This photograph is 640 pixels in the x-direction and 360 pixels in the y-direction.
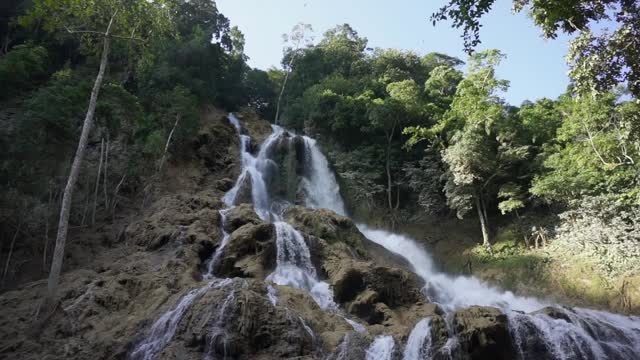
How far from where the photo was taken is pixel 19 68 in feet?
68.5

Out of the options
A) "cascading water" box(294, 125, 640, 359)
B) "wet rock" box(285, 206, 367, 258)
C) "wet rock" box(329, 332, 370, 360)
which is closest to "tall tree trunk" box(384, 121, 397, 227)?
"wet rock" box(285, 206, 367, 258)

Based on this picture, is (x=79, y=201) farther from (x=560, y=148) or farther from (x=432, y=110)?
(x=560, y=148)

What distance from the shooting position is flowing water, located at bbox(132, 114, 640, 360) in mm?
10367

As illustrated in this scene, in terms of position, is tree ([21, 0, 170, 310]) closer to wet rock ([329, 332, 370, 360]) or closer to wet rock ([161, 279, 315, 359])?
wet rock ([161, 279, 315, 359])

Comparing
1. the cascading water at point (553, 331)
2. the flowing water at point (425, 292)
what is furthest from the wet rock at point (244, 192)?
the cascading water at point (553, 331)

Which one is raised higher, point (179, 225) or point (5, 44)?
point (5, 44)

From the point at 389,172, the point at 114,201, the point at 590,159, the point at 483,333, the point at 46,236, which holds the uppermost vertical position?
the point at 590,159

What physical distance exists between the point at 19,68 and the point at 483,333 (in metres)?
22.1

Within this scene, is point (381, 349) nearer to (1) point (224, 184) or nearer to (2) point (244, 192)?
(2) point (244, 192)

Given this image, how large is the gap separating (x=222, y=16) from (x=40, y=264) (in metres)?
27.6

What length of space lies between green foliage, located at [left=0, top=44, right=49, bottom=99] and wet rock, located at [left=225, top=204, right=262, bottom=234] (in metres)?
12.7

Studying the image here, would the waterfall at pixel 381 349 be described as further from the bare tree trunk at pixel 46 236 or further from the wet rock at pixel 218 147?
the wet rock at pixel 218 147

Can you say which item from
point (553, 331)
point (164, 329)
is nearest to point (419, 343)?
point (553, 331)

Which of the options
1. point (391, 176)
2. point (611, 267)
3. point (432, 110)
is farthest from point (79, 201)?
point (611, 267)
